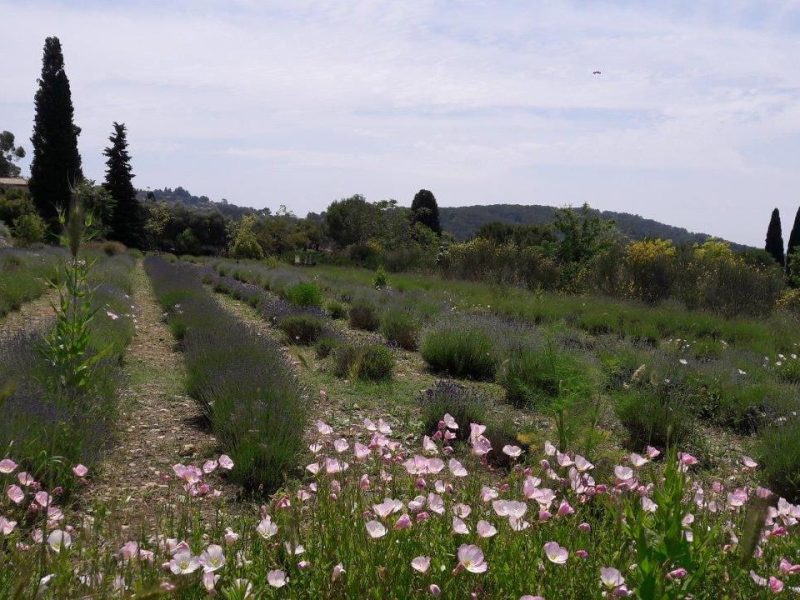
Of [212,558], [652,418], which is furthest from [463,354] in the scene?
[212,558]

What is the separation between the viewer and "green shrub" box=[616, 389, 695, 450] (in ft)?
17.6

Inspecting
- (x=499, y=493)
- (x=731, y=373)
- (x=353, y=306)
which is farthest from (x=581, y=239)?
(x=499, y=493)

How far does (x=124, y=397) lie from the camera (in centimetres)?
567

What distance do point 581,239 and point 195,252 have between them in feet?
130

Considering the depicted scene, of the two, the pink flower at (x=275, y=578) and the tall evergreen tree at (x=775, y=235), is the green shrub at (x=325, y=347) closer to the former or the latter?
the pink flower at (x=275, y=578)

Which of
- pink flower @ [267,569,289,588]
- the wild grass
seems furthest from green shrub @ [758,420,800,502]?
pink flower @ [267,569,289,588]

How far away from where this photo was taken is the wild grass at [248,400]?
12.6ft

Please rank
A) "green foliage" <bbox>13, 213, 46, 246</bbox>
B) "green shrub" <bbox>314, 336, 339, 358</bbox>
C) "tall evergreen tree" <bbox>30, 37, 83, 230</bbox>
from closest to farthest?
"green shrub" <bbox>314, 336, 339, 358</bbox> < "green foliage" <bbox>13, 213, 46, 246</bbox> < "tall evergreen tree" <bbox>30, 37, 83, 230</bbox>

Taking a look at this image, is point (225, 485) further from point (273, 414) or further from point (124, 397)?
point (124, 397)

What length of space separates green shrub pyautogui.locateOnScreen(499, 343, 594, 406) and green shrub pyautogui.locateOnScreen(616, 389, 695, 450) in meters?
0.42

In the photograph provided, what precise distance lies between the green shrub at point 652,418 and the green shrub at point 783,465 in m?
0.69

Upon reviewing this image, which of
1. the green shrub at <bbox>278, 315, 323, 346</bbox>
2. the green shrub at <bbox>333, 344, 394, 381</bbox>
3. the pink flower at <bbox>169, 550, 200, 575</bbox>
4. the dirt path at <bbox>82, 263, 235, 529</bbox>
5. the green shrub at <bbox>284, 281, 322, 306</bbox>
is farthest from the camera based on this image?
the green shrub at <bbox>284, 281, 322, 306</bbox>

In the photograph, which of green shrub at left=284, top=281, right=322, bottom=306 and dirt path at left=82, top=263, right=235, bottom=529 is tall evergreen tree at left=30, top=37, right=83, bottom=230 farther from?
dirt path at left=82, top=263, right=235, bottom=529

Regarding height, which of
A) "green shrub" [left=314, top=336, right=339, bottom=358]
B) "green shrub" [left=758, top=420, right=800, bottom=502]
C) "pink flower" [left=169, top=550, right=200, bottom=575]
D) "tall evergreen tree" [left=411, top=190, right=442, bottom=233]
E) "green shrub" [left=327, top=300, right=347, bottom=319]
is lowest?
"green shrub" [left=327, top=300, right=347, bottom=319]
